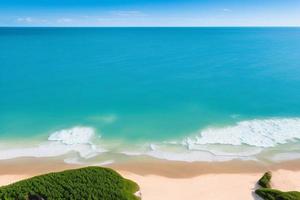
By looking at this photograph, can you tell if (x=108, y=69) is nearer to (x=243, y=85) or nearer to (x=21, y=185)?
(x=243, y=85)

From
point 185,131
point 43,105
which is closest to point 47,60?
point 43,105

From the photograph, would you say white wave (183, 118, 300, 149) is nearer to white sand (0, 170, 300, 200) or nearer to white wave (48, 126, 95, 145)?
white sand (0, 170, 300, 200)

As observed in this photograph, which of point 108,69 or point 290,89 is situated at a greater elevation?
point 108,69

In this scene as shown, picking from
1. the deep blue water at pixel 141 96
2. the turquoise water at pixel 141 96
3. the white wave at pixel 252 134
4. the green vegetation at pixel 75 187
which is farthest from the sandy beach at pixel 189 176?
the deep blue water at pixel 141 96

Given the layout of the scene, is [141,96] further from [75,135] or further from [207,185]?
[207,185]

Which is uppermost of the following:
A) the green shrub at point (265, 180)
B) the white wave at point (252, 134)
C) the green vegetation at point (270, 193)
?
the white wave at point (252, 134)

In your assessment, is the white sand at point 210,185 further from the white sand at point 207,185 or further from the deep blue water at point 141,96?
the deep blue water at point 141,96

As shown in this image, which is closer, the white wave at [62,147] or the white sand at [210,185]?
the white sand at [210,185]
